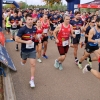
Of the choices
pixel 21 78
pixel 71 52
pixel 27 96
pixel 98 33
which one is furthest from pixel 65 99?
pixel 71 52

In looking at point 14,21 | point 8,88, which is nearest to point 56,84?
point 8,88

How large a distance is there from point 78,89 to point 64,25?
1.96 metres

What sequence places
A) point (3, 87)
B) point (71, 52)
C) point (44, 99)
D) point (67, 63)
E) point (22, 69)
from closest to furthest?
1. point (44, 99)
2. point (3, 87)
3. point (22, 69)
4. point (67, 63)
5. point (71, 52)

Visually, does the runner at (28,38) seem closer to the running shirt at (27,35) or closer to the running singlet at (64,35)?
the running shirt at (27,35)

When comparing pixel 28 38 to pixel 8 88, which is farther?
pixel 28 38

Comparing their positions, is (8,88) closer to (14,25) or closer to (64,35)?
(64,35)

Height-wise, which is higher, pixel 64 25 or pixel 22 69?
pixel 64 25

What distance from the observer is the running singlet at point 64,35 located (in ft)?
20.1

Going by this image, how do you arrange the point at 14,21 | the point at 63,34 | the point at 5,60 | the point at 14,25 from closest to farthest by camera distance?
the point at 5,60 → the point at 63,34 → the point at 14,25 → the point at 14,21

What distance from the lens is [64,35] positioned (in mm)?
6207

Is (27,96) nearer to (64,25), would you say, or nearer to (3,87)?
(3,87)

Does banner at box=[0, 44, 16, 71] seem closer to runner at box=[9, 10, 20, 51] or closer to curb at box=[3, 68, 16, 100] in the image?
curb at box=[3, 68, 16, 100]

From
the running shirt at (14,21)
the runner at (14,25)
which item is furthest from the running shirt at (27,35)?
the running shirt at (14,21)

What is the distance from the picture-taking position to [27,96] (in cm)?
468
